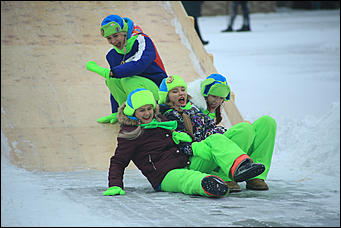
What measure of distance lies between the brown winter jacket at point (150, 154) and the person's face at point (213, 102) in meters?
0.55

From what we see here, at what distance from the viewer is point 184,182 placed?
130 inches

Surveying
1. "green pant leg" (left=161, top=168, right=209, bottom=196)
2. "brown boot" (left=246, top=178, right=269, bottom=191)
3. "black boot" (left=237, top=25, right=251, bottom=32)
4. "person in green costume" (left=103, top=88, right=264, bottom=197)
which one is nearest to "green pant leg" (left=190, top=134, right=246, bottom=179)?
"person in green costume" (left=103, top=88, right=264, bottom=197)

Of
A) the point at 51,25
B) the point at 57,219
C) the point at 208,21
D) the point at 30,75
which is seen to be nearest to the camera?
the point at 57,219

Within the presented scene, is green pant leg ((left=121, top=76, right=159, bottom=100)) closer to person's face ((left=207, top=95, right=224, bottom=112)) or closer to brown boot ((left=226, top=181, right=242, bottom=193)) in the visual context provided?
person's face ((left=207, top=95, right=224, bottom=112))

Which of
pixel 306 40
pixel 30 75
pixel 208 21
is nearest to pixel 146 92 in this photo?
pixel 30 75

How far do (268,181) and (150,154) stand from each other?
A: 1.03 metres

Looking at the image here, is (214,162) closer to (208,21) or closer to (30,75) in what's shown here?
(30,75)

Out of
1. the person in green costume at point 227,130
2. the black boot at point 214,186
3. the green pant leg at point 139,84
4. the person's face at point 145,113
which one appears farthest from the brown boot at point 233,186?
the green pant leg at point 139,84

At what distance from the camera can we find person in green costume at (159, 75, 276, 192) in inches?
135

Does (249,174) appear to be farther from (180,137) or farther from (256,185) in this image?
(180,137)

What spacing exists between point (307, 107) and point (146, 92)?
4135 millimetres

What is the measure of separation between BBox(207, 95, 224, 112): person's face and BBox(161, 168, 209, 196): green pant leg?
68 cm

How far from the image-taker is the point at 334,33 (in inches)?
506

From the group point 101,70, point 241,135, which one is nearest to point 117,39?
point 101,70
